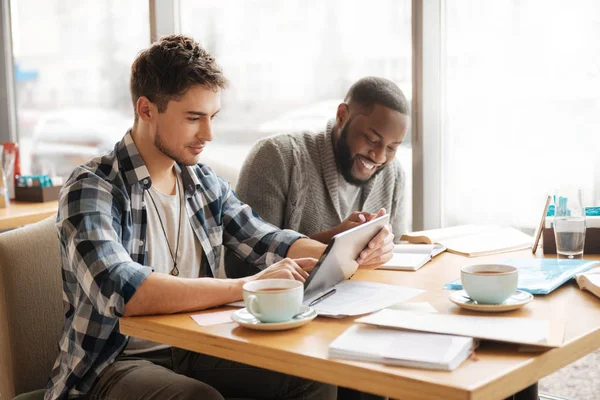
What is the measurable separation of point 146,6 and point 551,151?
1998mm

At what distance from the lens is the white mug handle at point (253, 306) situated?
1.26 m

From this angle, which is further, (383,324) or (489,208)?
(489,208)

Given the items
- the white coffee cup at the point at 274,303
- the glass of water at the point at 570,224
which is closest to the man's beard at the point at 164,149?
the white coffee cup at the point at 274,303

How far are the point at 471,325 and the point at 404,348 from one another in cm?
17

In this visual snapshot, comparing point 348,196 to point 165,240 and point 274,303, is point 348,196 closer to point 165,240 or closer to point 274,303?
point 165,240

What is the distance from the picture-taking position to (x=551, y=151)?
2.46 m

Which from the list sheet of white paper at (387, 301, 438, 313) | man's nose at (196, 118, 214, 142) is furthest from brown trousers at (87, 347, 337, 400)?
man's nose at (196, 118, 214, 142)

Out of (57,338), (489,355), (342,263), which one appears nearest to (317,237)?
(342,263)

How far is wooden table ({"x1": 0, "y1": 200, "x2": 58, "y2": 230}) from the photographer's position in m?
2.78

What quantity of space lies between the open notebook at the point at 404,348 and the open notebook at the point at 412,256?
58 cm

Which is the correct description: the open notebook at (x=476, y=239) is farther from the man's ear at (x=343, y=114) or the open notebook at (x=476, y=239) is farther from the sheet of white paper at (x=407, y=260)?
the man's ear at (x=343, y=114)

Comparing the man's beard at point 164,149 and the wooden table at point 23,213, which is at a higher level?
the man's beard at point 164,149

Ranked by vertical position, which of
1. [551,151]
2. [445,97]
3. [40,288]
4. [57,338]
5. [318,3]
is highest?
[318,3]

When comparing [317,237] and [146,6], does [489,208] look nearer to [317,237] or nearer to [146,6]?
[317,237]
